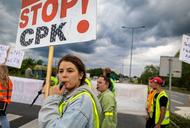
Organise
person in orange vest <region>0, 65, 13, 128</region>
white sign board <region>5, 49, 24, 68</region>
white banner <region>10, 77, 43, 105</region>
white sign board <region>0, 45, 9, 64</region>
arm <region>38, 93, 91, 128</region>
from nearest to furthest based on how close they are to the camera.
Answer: arm <region>38, 93, 91, 128</region>, person in orange vest <region>0, 65, 13, 128</region>, white sign board <region>0, 45, 9, 64</region>, white sign board <region>5, 49, 24, 68</region>, white banner <region>10, 77, 43, 105</region>

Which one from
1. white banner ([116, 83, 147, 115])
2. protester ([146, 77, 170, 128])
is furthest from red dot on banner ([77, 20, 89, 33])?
white banner ([116, 83, 147, 115])

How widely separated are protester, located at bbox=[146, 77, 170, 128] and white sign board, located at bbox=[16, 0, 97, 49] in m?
2.64

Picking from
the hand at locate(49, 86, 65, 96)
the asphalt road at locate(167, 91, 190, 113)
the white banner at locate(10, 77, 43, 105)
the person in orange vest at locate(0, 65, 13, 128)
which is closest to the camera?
the hand at locate(49, 86, 65, 96)

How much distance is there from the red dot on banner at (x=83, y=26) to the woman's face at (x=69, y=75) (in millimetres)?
1130

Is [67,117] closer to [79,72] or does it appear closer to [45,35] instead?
[79,72]

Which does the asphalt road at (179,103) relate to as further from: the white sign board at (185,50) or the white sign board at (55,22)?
the white sign board at (55,22)

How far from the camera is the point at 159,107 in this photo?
Result: 5.42 m

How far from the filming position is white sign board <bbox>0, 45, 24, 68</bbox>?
1102 centimetres

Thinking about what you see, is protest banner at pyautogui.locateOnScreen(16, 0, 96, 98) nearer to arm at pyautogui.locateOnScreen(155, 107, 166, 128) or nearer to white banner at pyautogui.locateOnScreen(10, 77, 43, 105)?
arm at pyautogui.locateOnScreen(155, 107, 166, 128)

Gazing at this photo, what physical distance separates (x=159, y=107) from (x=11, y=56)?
300 inches

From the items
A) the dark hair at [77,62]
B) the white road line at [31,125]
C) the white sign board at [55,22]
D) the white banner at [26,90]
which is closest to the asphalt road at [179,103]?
the white banner at [26,90]

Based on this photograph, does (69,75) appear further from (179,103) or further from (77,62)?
(179,103)

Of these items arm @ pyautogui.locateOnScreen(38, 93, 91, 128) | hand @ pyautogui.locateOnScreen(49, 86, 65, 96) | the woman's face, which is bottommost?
arm @ pyautogui.locateOnScreen(38, 93, 91, 128)

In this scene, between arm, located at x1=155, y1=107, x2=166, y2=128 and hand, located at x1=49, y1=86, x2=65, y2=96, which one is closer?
hand, located at x1=49, y1=86, x2=65, y2=96
